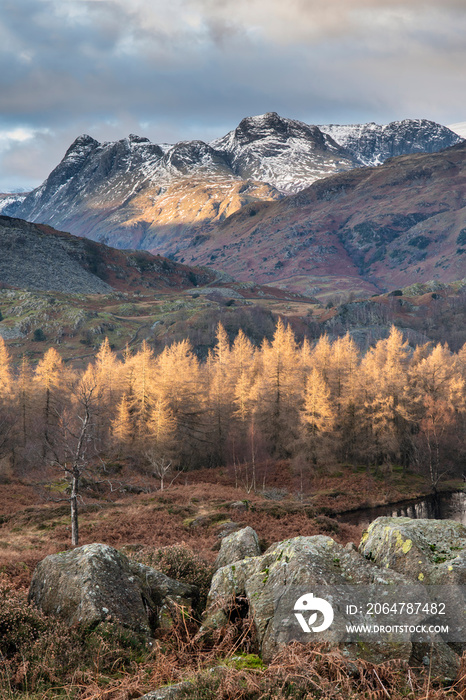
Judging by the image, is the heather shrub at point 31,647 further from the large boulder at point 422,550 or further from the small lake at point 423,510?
the small lake at point 423,510

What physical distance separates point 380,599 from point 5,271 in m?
180

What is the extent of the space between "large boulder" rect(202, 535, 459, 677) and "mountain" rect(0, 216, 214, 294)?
16583 cm

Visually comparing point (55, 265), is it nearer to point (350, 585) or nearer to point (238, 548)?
point (238, 548)

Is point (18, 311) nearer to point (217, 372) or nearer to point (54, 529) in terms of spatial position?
point (217, 372)

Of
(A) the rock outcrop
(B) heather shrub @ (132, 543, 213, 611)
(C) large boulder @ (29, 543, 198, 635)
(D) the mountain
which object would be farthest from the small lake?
(D) the mountain

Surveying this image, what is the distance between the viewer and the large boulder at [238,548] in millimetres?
9297

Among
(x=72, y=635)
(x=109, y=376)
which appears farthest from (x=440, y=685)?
(x=109, y=376)

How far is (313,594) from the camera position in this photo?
6.18m

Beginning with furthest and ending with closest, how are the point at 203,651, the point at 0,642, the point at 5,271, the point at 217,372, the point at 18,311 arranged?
the point at 5,271
the point at 18,311
the point at 217,372
the point at 203,651
the point at 0,642

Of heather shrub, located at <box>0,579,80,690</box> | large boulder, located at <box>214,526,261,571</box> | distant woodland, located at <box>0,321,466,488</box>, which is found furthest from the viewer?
distant woodland, located at <box>0,321,466,488</box>

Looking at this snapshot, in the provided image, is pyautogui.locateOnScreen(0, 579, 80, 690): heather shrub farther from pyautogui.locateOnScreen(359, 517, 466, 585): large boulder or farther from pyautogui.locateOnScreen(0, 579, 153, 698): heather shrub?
pyautogui.locateOnScreen(359, 517, 466, 585): large boulder

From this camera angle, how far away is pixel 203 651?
6.49 metres

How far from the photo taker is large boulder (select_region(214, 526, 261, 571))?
366 inches

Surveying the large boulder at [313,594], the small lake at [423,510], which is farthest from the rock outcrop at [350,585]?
the small lake at [423,510]
